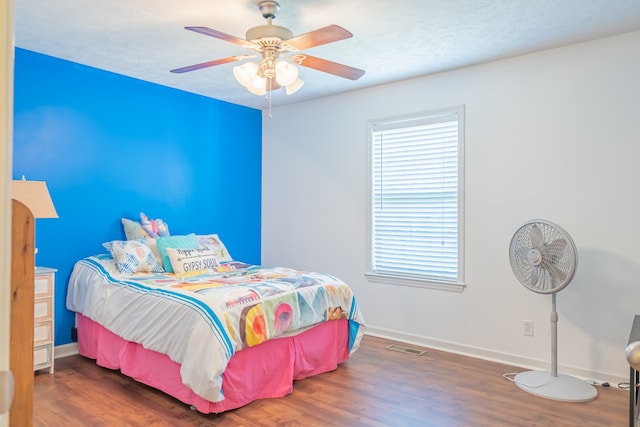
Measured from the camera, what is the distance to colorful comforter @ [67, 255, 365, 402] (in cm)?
263

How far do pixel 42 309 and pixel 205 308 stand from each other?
148cm

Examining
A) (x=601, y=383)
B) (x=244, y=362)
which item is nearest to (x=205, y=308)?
(x=244, y=362)

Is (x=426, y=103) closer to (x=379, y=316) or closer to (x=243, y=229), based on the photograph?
(x=379, y=316)

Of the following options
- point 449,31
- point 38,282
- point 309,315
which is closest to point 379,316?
point 309,315

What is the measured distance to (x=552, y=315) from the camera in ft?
10.5

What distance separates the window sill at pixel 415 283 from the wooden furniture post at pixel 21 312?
11.1 feet

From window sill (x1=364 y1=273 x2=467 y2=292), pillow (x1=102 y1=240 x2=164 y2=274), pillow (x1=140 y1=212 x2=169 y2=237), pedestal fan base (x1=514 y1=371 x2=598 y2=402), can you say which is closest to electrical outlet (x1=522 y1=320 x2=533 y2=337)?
pedestal fan base (x1=514 y1=371 x2=598 y2=402)

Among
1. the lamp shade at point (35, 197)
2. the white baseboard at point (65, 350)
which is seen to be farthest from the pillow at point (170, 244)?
the lamp shade at point (35, 197)

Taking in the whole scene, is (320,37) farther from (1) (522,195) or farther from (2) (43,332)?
(2) (43,332)

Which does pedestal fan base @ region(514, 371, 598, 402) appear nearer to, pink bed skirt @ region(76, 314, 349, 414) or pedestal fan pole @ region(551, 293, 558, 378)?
pedestal fan pole @ region(551, 293, 558, 378)

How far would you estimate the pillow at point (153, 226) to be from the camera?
4184 mm

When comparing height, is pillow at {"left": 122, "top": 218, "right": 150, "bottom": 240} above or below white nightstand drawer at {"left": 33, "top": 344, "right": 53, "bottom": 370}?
above

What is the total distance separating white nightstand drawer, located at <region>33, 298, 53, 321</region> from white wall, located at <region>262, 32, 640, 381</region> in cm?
261

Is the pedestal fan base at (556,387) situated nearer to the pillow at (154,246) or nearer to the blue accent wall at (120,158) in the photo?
the pillow at (154,246)
